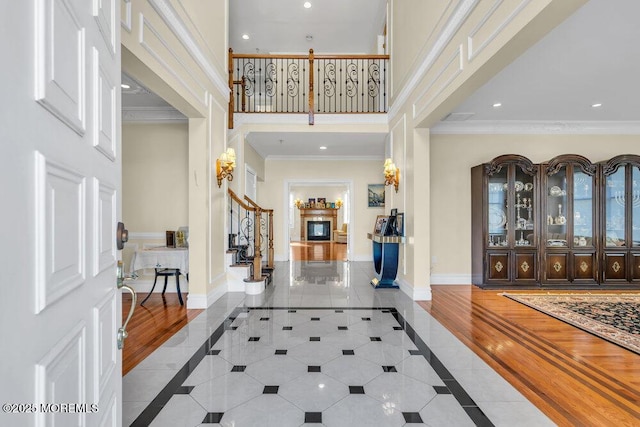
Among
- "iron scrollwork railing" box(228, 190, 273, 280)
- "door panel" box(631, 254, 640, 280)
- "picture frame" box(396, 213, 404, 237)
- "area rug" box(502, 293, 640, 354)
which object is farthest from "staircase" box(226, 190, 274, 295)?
"door panel" box(631, 254, 640, 280)

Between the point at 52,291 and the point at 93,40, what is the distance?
2.44 ft

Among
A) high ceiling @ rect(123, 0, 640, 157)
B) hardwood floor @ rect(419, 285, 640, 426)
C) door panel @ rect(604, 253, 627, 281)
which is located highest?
high ceiling @ rect(123, 0, 640, 157)

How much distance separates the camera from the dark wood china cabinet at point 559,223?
223 inches

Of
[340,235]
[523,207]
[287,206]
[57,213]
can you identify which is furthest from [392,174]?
[340,235]

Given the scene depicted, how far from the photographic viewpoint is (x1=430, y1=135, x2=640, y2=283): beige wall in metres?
6.09

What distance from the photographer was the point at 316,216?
17.9 m

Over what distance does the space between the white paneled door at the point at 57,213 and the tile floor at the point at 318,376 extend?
1.22 m

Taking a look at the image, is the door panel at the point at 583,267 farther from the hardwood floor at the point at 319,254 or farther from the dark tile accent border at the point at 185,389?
the dark tile accent border at the point at 185,389

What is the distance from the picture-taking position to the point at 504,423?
1.98m

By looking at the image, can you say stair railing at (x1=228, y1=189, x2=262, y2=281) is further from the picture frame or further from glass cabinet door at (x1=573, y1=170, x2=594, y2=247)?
glass cabinet door at (x1=573, y1=170, x2=594, y2=247)

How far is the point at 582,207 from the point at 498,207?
148cm

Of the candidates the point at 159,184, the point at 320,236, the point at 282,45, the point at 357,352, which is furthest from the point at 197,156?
the point at 320,236

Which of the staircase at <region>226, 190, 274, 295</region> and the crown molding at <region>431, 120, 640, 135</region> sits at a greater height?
the crown molding at <region>431, 120, 640, 135</region>

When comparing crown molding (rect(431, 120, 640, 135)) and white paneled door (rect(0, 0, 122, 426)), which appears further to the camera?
crown molding (rect(431, 120, 640, 135))
